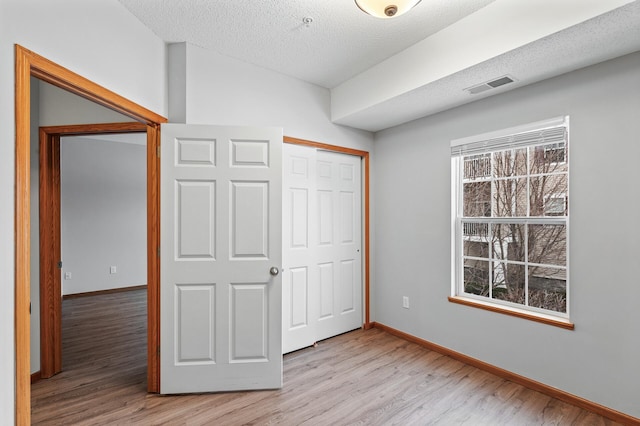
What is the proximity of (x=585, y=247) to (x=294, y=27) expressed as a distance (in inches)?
102

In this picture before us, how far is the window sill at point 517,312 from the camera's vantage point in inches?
90.4

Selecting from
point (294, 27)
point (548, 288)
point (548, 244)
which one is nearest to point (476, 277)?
point (548, 288)

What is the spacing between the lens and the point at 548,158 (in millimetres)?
2496

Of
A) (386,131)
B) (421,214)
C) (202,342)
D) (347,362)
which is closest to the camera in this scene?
(202,342)

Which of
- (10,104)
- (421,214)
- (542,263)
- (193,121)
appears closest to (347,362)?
(421,214)

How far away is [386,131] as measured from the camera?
366cm

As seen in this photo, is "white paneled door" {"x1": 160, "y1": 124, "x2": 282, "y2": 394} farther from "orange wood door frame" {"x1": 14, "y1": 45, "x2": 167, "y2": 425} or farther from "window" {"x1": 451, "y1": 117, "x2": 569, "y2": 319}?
"window" {"x1": 451, "y1": 117, "x2": 569, "y2": 319}

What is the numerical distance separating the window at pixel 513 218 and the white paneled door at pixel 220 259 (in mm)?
1790

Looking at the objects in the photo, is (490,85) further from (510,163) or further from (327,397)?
(327,397)

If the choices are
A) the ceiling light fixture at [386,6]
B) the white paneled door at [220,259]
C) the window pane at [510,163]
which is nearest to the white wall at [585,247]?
the window pane at [510,163]

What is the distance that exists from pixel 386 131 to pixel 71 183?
520 centimetres

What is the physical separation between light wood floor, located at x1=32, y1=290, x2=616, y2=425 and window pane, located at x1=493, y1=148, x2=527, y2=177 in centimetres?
174

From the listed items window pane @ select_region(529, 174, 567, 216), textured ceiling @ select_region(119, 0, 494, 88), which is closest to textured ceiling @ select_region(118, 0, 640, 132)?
textured ceiling @ select_region(119, 0, 494, 88)

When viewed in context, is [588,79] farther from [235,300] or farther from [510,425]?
[235,300]
